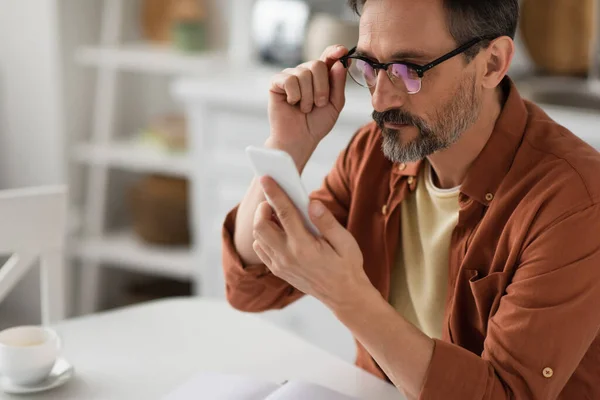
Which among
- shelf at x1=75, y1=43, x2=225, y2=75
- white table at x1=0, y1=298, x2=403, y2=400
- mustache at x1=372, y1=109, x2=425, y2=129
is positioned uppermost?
mustache at x1=372, y1=109, x2=425, y2=129

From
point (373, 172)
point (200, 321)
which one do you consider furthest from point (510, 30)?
point (200, 321)

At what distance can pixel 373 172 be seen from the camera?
157 cm

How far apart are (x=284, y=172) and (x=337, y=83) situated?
1.47 feet

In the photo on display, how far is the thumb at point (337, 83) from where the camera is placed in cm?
150

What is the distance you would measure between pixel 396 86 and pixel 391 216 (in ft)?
0.92

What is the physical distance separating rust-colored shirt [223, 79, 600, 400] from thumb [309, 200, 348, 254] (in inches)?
7.8

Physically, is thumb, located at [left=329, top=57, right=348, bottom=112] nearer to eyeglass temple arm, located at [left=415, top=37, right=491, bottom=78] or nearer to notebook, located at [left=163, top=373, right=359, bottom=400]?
eyeglass temple arm, located at [left=415, top=37, right=491, bottom=78]

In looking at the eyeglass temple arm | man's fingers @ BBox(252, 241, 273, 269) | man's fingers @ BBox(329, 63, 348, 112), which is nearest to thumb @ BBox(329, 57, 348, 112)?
man's fingers @ BBox(329, 63, 348, 112)

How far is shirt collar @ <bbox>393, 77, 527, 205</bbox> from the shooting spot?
1355 millimetres

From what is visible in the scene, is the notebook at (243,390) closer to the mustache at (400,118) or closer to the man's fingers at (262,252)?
the man's fingers at (262,252)

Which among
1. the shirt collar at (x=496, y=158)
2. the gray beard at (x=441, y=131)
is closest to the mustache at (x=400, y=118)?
the gray beard at (x=441, y=131)

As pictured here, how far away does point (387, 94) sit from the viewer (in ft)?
4.31

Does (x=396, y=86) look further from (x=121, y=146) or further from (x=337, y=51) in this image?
(x=121, y=146)

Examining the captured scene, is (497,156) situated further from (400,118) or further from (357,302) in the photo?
(357,302)
